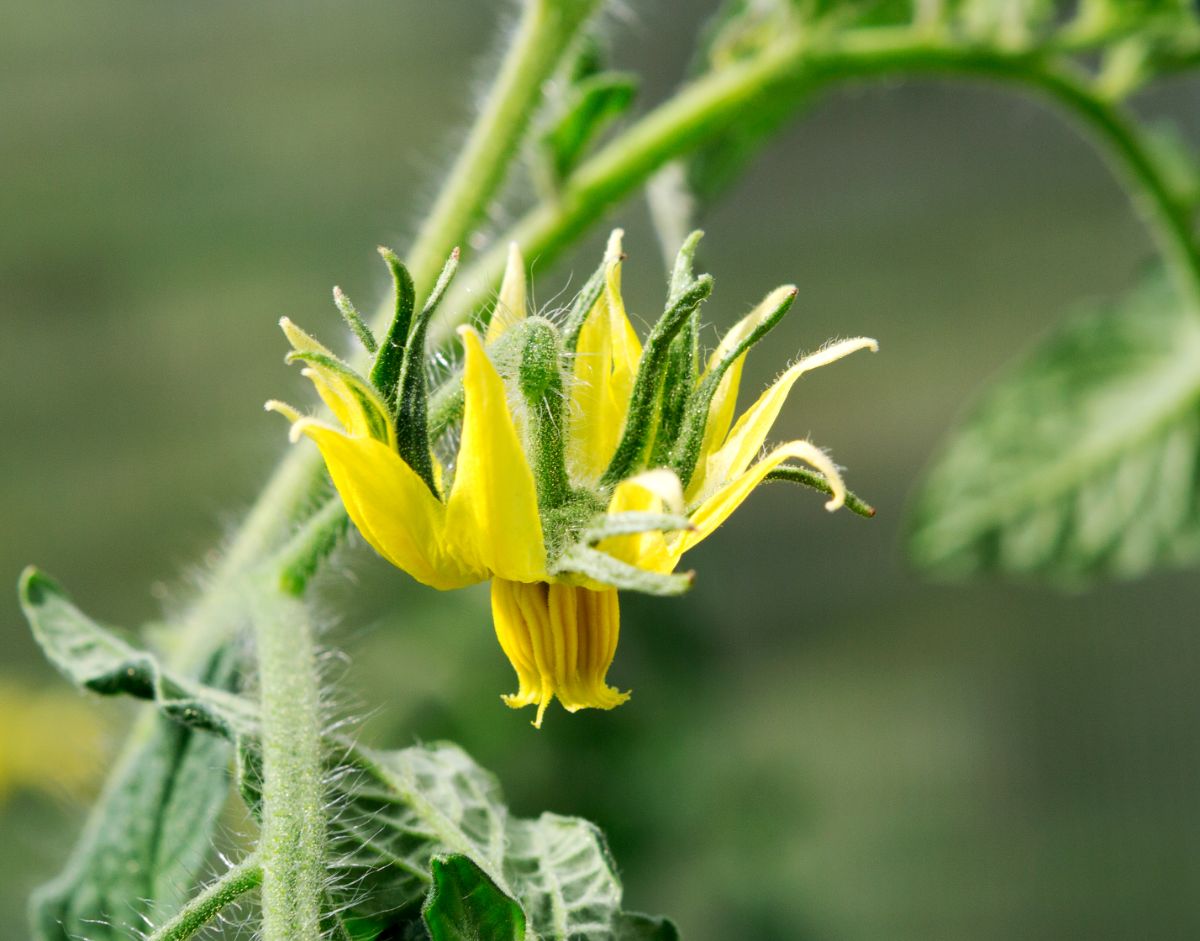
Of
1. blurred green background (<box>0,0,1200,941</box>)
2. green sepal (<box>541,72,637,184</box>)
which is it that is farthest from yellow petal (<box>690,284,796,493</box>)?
blurred green background (<box>0,0,1200,941</box>)

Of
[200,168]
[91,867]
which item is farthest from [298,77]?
[91,867]

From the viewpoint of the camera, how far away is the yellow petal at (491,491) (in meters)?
0.31

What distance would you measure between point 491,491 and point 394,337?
5cm

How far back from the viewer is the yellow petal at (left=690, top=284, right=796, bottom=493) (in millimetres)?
350

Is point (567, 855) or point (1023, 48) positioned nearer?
point (567, 855)

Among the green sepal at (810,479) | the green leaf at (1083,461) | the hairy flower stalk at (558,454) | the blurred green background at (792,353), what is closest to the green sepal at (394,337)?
the hairy flower stalk at (558,454)

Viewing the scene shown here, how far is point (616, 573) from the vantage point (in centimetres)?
31

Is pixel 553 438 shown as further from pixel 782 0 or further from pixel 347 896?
pixel 782 0

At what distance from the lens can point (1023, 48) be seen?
2.30 ft

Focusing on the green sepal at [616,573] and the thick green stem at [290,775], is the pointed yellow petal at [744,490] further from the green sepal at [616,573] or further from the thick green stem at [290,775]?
the thick green stem at [290,775]

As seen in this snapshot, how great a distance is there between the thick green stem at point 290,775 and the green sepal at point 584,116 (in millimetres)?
272

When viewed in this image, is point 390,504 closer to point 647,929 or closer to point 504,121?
point 647,929

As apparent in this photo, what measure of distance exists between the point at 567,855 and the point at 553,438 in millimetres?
144

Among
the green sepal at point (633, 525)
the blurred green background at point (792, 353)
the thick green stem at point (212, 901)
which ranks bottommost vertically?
the thick green stem at point (212, 901)
